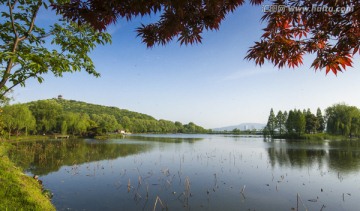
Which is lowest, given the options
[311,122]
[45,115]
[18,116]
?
[18,116]

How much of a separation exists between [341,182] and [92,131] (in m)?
75.7

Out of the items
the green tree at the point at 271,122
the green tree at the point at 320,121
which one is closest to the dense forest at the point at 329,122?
the green tree at the point at 320,121

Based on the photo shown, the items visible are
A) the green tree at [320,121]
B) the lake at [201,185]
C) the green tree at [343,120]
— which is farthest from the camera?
the green tree at [320,121]

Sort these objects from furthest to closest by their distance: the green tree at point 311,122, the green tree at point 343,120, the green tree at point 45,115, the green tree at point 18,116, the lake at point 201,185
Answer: the green tree at point 311,122 → the green tree at point 343,120 → the green tree at point 45,115 → the green tree at point 18,116 → the lake at point 201,185

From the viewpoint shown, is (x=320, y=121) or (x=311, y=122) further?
(x=320, y=121)

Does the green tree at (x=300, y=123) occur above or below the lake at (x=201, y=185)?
above

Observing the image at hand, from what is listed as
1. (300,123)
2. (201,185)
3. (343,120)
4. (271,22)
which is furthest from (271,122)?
(271,22)

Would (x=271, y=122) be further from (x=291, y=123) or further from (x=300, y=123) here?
(x=300, y=123)

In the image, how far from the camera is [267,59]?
3.53m

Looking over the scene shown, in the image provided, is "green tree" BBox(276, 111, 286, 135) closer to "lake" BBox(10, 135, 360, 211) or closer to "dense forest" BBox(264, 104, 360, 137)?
"dense forest" BBox(264, 104, 360, 137)

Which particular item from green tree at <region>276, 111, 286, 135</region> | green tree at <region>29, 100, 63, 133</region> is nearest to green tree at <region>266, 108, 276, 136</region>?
green tree at <region>276, 111, 286, 135</region>

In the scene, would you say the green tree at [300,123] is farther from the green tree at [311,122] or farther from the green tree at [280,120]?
the green tree at [280,120]

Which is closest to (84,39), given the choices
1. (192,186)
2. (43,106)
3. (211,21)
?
(211,21)

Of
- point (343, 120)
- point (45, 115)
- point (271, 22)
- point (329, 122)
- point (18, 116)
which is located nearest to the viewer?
point (271, 22)
